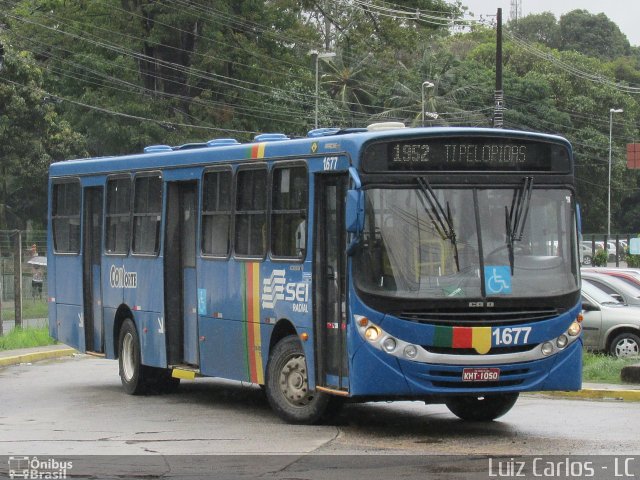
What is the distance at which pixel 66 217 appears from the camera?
19.6 metres

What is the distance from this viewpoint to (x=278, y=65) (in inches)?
2141

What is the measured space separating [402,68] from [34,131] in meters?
31.0

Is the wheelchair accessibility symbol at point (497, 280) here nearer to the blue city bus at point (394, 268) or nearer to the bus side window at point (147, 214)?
the blue city bus at point (394, 268)

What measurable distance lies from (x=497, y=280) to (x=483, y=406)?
2.15 meters

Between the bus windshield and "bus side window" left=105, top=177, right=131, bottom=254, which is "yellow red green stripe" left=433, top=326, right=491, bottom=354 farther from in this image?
"bus side window" left=105, top=177, right=131, bottom=254

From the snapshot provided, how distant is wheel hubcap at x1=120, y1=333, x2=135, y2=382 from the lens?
17.6 metres

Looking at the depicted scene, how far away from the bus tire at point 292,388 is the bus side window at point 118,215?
452cm

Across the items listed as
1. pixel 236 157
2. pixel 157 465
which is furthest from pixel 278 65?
pixel 157 465

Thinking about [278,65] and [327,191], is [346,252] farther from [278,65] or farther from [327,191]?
[278,65]

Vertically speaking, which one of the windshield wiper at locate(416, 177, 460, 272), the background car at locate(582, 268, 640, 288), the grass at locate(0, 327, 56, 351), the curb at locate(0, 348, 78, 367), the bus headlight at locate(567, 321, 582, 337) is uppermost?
the windshield wiper at locate(416, 177, 460, 272)

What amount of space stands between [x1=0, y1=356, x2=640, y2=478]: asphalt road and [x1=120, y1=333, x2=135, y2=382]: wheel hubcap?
33 centimetres

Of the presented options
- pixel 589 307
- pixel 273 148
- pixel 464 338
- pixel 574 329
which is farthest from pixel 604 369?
pixel 464 338

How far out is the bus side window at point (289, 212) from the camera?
1345 centimetres

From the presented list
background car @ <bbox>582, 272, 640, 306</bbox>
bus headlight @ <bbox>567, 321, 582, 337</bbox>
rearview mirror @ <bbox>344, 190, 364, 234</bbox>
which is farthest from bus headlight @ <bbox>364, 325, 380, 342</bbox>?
background car @ <bbox>582, 272, 640, 306</bbox>
